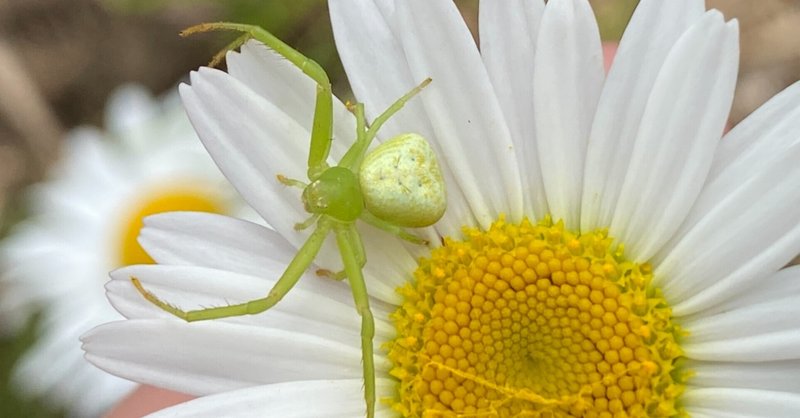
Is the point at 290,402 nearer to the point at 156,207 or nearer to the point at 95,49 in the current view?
the point at 156,207

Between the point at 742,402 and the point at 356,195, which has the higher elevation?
the point at 356,195

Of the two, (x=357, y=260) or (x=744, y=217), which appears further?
(x=357, y=260)

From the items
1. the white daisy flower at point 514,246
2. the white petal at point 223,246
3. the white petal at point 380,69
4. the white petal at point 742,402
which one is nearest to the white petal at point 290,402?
the white daisy flower at point 514,246

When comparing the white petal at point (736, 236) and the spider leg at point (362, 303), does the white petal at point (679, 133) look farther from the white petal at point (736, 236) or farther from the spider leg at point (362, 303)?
the spider leg at point (362, 303)

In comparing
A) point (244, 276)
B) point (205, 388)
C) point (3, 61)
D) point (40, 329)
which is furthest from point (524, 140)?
point (3, 61)

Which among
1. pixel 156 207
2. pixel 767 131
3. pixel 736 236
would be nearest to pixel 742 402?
pixel 736 236

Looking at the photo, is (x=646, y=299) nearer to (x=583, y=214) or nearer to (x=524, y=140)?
(x=583, y=214)

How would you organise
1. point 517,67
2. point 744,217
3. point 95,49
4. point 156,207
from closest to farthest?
point 744,217 < point 517,67 < point 156,207 < point 95,49
